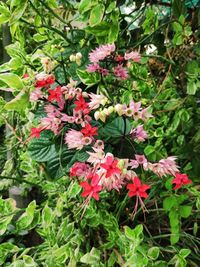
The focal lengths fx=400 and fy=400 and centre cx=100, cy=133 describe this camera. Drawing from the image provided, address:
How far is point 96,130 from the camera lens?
2.33ft

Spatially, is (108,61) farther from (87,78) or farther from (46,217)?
(46,217)

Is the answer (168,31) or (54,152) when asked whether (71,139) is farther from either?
(168,31)

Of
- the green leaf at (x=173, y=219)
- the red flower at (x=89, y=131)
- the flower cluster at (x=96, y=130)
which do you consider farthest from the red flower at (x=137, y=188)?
the green leaf at (x=173, y=219)

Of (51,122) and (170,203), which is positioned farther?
(170,203)

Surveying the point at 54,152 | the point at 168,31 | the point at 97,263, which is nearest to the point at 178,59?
the point at 168,31

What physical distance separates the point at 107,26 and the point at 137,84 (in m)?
0.19

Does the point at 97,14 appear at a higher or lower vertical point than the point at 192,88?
higher

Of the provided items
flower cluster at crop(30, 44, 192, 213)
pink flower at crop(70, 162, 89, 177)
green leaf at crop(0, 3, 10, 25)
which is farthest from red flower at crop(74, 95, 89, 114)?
green leaf at crop(0, 3, 10, 25)

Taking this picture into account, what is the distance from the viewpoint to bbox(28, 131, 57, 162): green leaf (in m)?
0.80

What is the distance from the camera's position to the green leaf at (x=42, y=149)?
0.80 metres

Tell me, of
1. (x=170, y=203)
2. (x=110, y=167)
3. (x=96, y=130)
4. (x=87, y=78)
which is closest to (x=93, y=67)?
(x=87, y=78)

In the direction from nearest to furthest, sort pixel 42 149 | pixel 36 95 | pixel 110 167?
pixel 110 167
pixel 36 95
pixel 42 149

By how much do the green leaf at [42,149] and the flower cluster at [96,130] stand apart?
0.04 meters

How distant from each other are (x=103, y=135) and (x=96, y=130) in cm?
5
